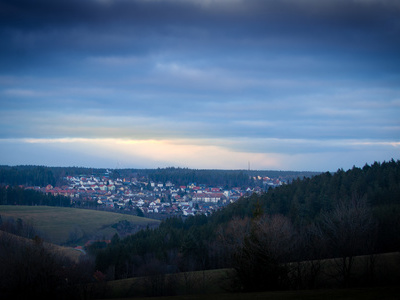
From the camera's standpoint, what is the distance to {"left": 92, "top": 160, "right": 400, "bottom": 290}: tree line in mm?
30484

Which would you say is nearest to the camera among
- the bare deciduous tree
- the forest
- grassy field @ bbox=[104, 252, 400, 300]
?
grassy field @ bbox=[104, 252, 400, 300]

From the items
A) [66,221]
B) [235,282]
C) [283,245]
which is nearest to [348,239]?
[283,245]

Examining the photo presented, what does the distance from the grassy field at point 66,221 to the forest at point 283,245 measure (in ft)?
71.2

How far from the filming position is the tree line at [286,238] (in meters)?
30.5

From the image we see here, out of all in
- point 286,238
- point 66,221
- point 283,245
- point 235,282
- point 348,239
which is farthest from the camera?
point 66,221

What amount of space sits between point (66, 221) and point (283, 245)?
103m

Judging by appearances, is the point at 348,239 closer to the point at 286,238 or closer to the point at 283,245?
the point at 286,238

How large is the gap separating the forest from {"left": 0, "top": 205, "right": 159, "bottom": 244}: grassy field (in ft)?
71.2

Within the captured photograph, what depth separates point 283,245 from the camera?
1256 inches

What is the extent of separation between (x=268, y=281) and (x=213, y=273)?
18.2 m

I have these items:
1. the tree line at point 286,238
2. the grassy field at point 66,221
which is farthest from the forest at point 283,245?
the grassy field at point 66,221

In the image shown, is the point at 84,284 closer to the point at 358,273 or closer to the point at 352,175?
the point at 358,273

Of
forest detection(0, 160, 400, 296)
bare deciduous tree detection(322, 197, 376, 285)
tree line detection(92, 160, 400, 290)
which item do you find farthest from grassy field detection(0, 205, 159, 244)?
bare deciduous tree detection(322, 197, 376, 285)

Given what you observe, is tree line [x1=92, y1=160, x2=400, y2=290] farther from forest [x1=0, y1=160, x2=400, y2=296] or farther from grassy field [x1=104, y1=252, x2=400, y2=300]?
grassy field [x1=104, y1=252, x2=400, y2=300]
